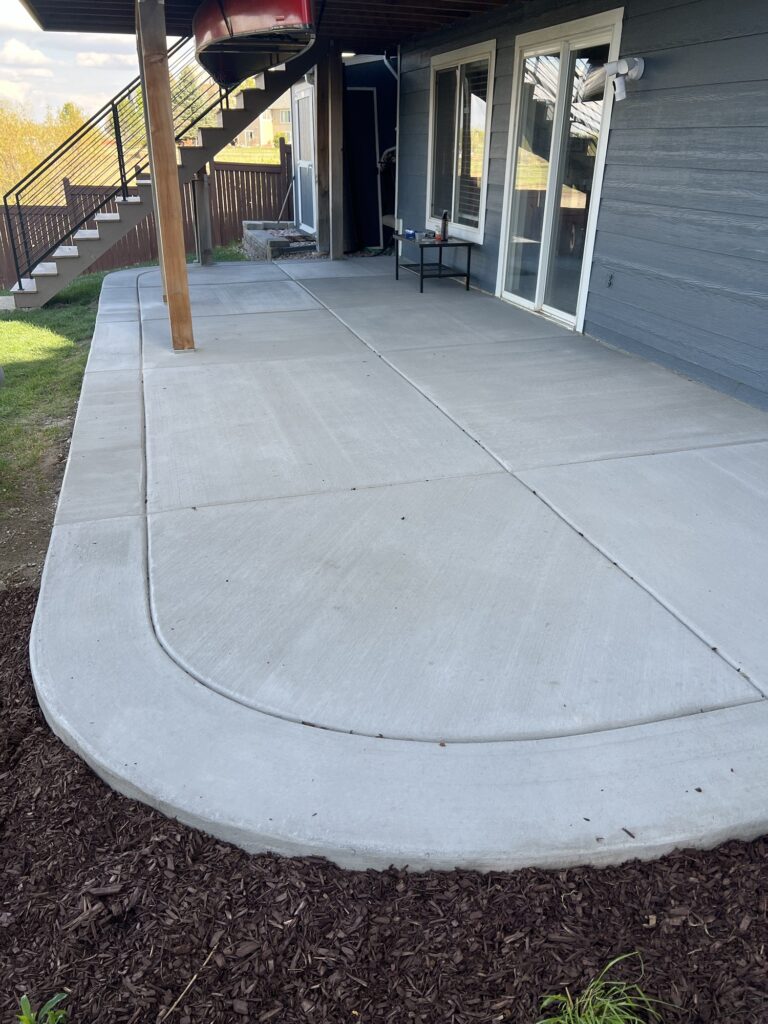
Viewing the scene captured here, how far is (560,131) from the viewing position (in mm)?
6039

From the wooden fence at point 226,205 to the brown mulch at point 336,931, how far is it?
11.2 meters

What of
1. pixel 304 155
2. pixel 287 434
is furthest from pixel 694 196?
pixel 304 155

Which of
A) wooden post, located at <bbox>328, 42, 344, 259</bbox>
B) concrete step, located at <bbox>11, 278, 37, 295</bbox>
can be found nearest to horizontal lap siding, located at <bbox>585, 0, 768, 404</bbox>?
wooden post, located at <bbox>328, 42, 344, 259</bbox>

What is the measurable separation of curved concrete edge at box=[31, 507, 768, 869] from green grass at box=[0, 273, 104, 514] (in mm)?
2004

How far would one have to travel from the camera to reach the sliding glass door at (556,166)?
5.67m

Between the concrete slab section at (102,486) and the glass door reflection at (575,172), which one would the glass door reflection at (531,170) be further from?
the concrete slab section at (102,486)

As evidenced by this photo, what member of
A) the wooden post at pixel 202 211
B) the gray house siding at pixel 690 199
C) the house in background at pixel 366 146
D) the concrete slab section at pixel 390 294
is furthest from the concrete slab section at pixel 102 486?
the house in background at pixel 366 146

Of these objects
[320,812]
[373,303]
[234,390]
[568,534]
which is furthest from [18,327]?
[320,812]

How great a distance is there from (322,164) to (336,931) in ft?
33.4

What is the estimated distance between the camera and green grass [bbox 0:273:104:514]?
13.7 ft

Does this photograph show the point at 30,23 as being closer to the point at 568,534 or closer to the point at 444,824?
the point at 568,534

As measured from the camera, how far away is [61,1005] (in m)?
1.43

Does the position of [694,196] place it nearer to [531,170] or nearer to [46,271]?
[531,170]

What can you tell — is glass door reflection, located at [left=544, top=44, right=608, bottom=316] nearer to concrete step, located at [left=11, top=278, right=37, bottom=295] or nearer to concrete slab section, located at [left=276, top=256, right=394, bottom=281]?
concrete slab section, located at [left=276, top=256, right=394, bottom=281]
